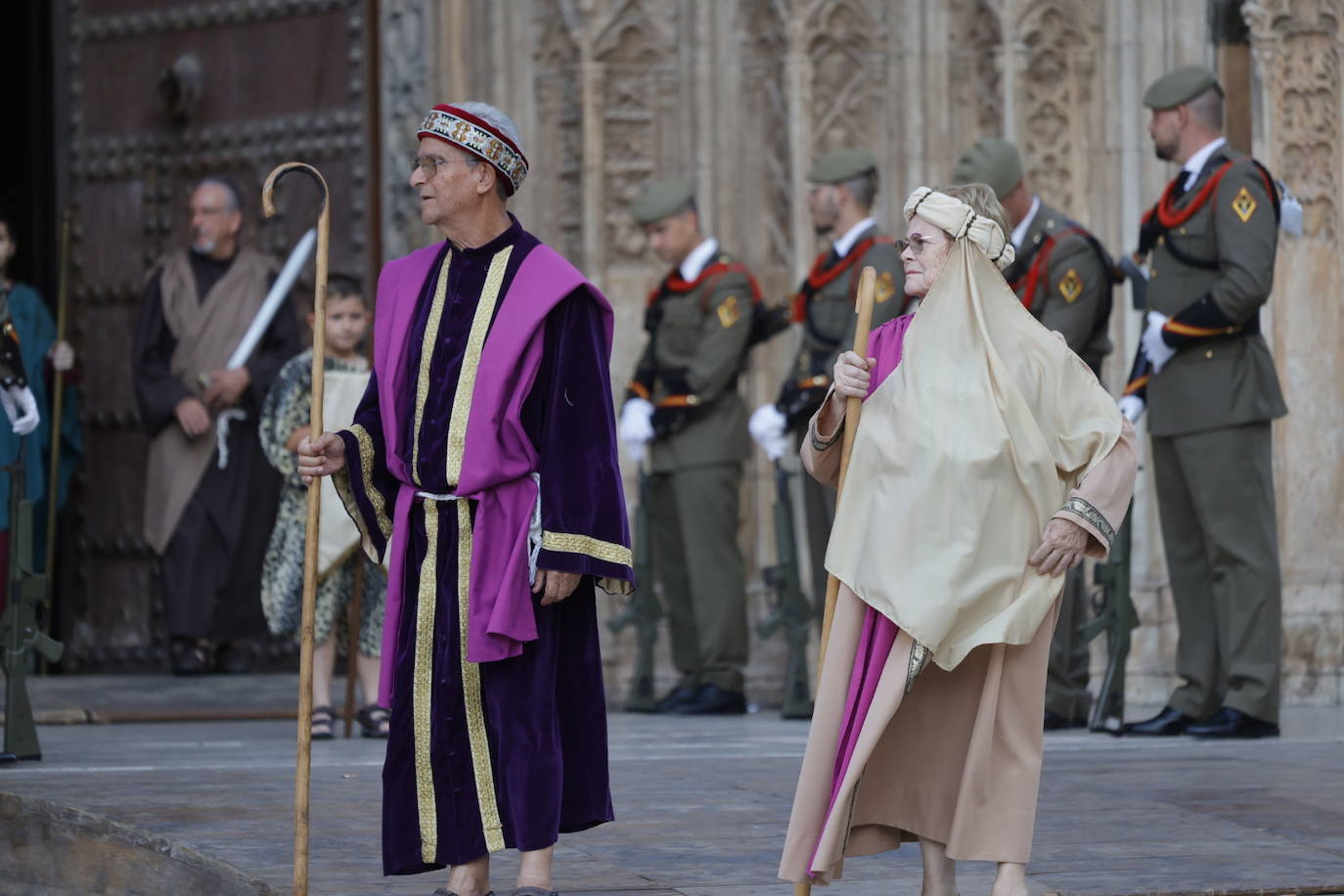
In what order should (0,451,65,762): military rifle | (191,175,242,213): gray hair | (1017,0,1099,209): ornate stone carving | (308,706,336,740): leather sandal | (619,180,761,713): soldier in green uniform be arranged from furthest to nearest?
(191,175,242,213): gray hair < (1017,0,1099,209): ornate stone carving < (619,180,761,713): soldier in green uniform < (308,706,336,740): leather sandal < (0,451,65,762): military rifle

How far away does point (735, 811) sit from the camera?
6.49m

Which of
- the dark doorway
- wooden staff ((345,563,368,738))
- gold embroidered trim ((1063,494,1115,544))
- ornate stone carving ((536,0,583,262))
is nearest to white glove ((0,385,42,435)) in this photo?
wooden staff ((345,563,368,738))

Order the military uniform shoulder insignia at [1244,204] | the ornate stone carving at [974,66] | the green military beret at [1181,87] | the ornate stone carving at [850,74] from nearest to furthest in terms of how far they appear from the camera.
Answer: the military uniform shoulder insignia at [1244,204] → the green military beret at [1181,87] → the ornate stone carving at [974,66] → the ornate stone carving at [850,74]

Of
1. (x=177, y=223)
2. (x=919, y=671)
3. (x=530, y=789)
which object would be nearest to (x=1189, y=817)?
(x=919, y=671)

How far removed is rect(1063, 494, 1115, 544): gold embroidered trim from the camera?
5145 mm

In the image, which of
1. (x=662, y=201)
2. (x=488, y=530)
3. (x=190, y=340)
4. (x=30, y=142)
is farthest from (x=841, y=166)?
(x=30, y=142)

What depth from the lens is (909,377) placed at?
17.2 ft

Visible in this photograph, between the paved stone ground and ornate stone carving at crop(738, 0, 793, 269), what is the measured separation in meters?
3.07

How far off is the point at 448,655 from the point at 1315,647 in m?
5.42

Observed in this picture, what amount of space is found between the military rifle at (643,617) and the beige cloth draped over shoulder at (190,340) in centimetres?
196

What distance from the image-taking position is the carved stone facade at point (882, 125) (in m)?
9.89

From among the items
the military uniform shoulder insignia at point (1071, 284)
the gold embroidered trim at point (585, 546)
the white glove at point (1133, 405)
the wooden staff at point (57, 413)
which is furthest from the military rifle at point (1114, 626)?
the wooden staff at point (57, 413)

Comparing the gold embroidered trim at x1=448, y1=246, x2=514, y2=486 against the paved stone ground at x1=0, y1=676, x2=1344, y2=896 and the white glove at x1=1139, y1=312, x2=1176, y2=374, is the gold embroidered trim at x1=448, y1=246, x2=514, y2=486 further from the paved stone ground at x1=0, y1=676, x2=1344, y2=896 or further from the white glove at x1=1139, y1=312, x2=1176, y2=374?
the white glove at x1=1139, y1=312, x2=1176, y2=374

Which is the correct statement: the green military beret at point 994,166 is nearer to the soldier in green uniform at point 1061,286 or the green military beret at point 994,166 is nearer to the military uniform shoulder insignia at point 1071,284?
the soldier in green uniform at point 1061,286
